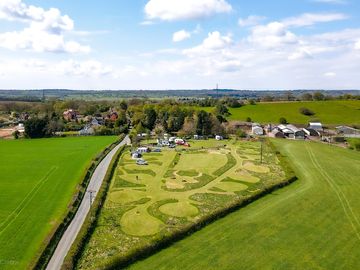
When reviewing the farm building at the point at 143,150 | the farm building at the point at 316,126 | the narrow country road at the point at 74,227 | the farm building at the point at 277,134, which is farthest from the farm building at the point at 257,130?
the narrow country road at the point at 74,227

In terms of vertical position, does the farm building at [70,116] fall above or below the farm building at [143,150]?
above

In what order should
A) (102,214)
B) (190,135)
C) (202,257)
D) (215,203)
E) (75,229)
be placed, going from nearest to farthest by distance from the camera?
(202,257)
(75,229)
(102,214)
(215,203)
(190,135)

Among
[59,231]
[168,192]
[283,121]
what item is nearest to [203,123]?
[283,121]

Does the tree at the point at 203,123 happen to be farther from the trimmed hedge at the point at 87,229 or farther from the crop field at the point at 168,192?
the trimmed hedge at the point at 87,229

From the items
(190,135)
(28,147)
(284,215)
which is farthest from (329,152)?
(28,147)

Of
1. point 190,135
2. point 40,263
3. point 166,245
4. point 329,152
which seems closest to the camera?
point 40,263

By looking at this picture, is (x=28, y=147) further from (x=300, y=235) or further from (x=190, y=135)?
(x=300, y=235)

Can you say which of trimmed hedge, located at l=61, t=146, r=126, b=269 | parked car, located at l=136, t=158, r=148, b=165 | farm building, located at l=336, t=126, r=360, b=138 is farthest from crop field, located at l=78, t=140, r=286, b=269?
farm building, located at l=336, t=126, r=360, b=138
